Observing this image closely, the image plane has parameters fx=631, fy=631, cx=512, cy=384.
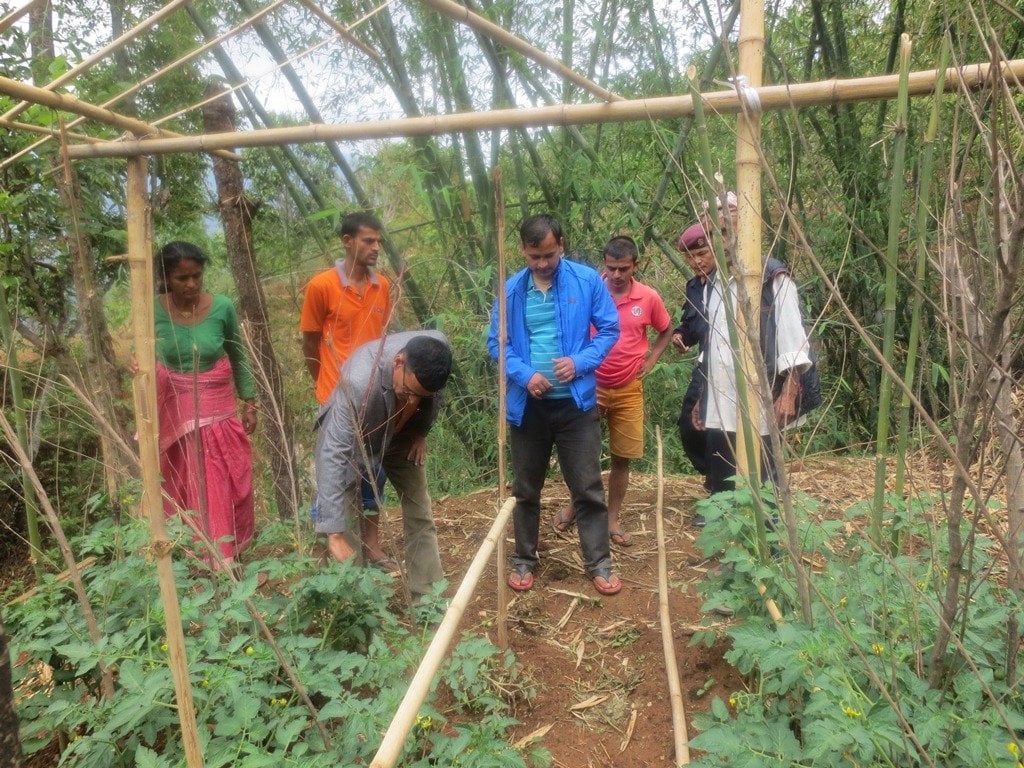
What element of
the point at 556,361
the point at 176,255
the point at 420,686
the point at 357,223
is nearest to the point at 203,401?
the point at 176,255

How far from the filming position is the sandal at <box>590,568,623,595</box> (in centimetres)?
261

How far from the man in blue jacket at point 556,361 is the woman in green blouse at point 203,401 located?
3.55 feet

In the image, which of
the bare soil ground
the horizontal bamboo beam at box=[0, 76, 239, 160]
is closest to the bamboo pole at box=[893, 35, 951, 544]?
the bare soil ground

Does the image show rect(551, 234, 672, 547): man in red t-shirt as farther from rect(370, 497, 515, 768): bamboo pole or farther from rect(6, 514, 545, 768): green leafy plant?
rect(370, 497, 515, 768): bamboo pole

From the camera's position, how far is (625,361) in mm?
2906

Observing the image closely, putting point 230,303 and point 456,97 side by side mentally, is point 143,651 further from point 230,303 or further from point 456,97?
point 456,97

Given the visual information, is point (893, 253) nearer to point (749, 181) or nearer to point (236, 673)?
point (749, 181)

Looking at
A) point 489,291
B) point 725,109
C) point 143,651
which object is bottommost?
point 143,651

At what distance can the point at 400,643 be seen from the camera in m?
1.81

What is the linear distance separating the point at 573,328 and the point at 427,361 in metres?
0.69

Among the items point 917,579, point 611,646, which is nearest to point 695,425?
point 611,646

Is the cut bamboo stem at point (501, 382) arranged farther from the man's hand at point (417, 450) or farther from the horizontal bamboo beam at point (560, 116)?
the man's hand at point (417, 450)

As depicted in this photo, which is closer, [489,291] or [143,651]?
[143,651]

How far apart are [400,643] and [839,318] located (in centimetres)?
379
